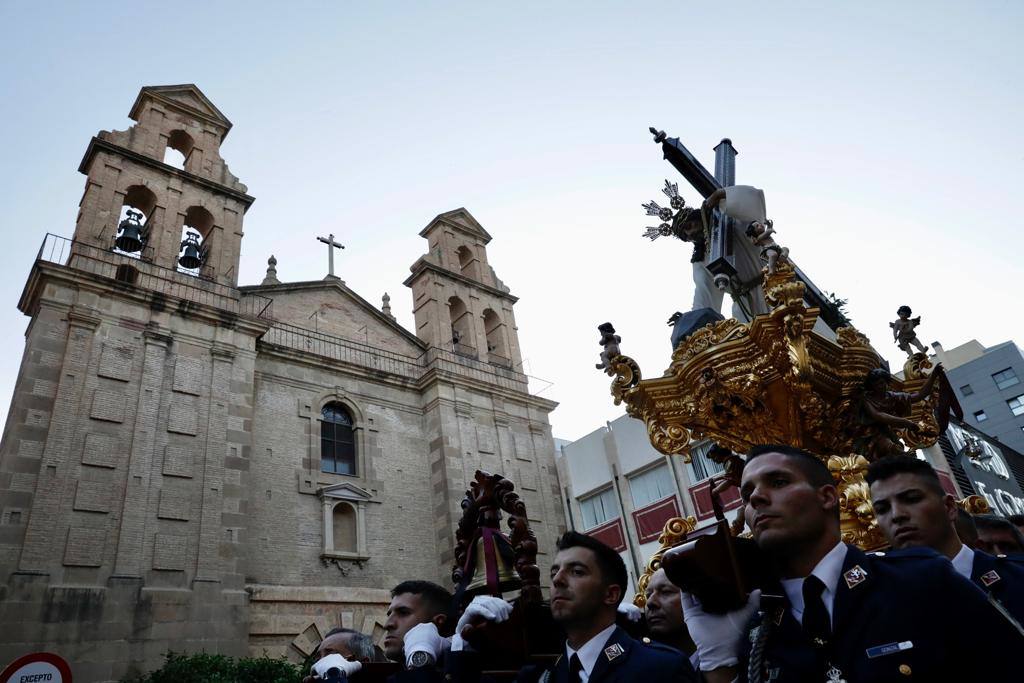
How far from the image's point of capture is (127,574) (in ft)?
43.5

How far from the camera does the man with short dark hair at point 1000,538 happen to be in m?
4.62

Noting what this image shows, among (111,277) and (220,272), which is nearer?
(111,277)

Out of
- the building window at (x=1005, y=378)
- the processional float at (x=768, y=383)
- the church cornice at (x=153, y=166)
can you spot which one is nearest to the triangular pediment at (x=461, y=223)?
the church cornice at (x=153, y=166)

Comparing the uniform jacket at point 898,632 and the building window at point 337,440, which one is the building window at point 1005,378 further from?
the uniform jacket at point 898,632

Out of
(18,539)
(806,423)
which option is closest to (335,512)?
(18,539)

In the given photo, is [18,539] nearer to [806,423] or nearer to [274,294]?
[274,294]

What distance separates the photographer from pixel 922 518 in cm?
305

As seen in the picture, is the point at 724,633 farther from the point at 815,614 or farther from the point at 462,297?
the point at 462,297

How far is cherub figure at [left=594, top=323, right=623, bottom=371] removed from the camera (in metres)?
6.31

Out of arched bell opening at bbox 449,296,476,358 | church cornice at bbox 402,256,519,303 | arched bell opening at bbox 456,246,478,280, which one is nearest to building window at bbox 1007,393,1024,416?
church cornice at bbox 402,256,519,303

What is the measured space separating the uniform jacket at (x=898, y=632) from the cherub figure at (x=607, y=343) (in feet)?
13.4

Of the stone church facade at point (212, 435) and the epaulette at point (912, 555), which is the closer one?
the epaulette at point (912, 555)

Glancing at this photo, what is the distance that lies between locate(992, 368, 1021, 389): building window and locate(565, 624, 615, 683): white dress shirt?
49.2 metres

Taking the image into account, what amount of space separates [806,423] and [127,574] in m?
13.2
